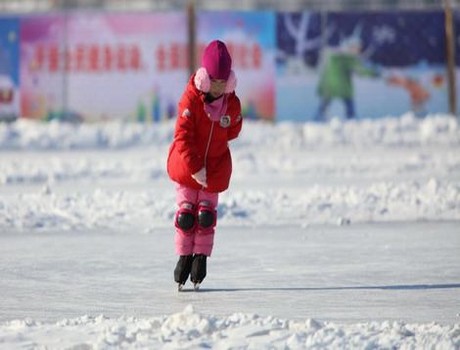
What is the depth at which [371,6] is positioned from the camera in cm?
2730

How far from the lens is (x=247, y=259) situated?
989cm

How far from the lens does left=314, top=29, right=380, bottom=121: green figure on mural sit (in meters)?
26.4

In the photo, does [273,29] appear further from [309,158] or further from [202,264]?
[202,264]

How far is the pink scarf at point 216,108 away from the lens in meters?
8.23

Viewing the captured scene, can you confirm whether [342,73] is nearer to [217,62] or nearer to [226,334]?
[217,62]

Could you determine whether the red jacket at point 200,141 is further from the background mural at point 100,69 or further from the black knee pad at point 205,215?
the background mural at point 100,69

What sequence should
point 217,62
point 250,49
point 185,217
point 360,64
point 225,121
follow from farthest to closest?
point 360,64 → point 250,49 → point 185,217 → point 225,121 → point 217,62

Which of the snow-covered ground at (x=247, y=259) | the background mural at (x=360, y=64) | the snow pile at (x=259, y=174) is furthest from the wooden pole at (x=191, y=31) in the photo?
the snow-covered ground at (x=247, y=259)

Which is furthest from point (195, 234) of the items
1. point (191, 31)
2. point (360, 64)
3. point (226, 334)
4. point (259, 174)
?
point (360, 64)

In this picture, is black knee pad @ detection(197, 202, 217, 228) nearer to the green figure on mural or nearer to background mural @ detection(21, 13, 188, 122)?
background mural @ detection(21, 13, 188, 122)

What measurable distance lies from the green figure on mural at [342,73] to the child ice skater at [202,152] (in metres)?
18.0

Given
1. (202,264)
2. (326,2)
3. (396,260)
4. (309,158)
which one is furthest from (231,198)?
(326,2)

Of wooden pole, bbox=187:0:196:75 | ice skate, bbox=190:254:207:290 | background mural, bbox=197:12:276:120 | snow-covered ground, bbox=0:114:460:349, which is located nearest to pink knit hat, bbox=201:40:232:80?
ice skate, bbox=190:254:207:290

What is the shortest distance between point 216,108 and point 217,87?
13 centimetres
